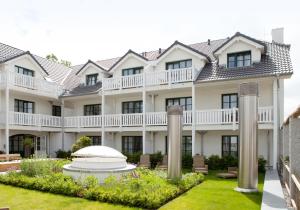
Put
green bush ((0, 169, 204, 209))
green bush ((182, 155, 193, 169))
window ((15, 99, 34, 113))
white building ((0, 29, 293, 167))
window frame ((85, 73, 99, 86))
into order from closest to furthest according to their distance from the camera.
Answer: green bush ((0, 169, 204, 209)), white building ((0, 29, 293, 167)), green bush ((182, 155, 193, 169)), window ((15, 99, 34, 113)), window frame ((85, 73, 99, 86))

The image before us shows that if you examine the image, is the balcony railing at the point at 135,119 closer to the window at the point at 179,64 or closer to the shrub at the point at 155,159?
the shrub at the point at 155,159

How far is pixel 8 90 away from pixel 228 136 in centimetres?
1550

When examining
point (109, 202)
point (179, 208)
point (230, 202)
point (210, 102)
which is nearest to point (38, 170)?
point (109, 202)

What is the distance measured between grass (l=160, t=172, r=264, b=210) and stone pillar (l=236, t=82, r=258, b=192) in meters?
0.50

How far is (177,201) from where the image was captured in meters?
9.96

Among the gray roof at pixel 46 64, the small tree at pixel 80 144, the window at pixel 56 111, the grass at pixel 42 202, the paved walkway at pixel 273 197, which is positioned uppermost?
the gray roof at pixel 46 64

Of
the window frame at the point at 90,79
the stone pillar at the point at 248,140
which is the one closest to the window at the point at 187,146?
the window frame at the point at 90,79

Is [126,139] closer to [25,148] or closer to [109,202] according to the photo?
[25,148]

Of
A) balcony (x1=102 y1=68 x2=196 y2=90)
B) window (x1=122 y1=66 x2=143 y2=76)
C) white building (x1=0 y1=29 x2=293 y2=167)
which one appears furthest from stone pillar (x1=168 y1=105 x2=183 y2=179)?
window (x1=122 y1=66 x2=143 y2=76)

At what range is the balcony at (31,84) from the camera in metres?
21.4

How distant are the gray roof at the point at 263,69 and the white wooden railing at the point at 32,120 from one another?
40.5 ft

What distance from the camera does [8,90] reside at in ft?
69.4

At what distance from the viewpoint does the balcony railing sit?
18.2 meters

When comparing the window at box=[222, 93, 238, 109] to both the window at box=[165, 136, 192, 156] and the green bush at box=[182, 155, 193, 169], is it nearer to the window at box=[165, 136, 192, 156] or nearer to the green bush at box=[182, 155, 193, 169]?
the window at box=[165, 136, 192, 156]
